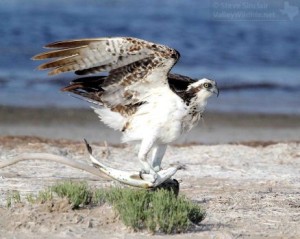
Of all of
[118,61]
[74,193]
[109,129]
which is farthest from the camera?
[109,129]

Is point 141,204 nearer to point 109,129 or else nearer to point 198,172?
point 198,172

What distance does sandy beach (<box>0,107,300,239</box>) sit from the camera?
8.58 metres

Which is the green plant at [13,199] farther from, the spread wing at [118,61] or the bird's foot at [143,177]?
the spread wing at [118,61]

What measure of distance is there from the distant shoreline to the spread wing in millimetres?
4942

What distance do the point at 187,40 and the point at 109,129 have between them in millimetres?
10935

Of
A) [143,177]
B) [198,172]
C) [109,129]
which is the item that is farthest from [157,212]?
[109,129]

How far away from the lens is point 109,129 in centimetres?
1619

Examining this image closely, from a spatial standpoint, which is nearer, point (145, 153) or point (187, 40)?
point (145, 153)

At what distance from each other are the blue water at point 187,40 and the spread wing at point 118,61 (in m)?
8.09

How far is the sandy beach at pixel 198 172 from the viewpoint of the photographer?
8.58 m

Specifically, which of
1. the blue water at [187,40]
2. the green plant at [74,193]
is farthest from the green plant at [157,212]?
the blue water at [187,40]

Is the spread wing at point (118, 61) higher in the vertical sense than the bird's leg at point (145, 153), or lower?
higher

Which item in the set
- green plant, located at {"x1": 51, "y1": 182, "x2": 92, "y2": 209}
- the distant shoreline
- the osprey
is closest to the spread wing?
the osprey

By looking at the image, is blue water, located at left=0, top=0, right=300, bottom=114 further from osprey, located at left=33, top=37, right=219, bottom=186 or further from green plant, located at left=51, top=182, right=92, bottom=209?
green plant, located at left=51, top=182, right=92, bottom=209
